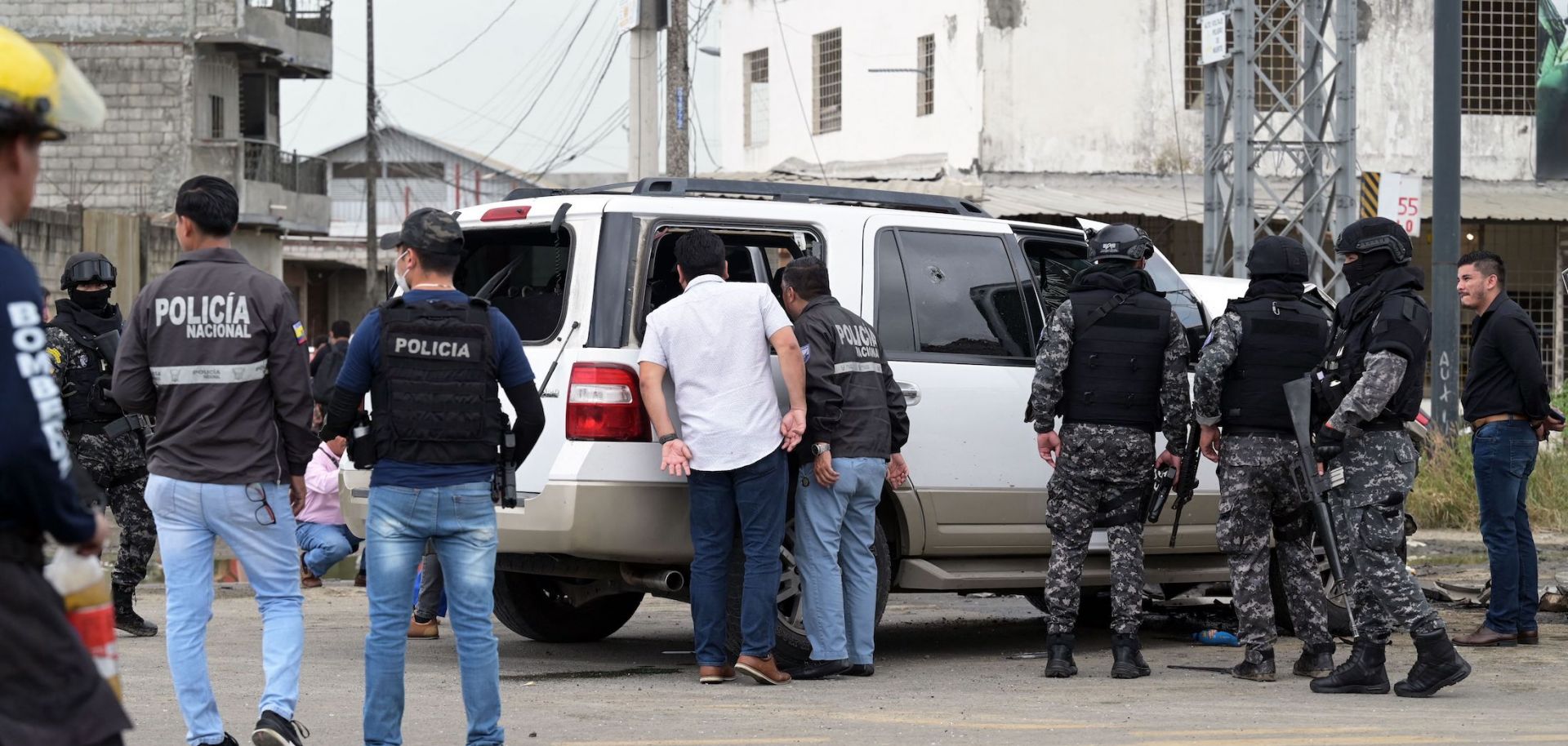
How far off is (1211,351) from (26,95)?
5536 mm

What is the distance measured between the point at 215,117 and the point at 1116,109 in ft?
72.2

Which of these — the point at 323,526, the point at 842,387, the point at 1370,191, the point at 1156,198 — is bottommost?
the point at 323,526

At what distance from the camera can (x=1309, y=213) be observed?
62.8 ft

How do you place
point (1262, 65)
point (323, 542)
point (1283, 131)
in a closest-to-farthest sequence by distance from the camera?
1. point (323, 542)
2. point (1283, 131)
3. point (1262, 65)

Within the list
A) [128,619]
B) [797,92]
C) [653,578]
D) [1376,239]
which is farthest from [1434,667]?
[797,92]

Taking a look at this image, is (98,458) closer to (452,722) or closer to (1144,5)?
(452,722)

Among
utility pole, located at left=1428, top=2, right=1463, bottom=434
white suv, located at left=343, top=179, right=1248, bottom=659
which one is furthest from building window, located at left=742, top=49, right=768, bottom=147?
white suv, located at left=343, top=179, right=1248, bottom=659

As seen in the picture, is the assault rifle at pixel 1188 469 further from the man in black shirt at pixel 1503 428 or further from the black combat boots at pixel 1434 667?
the man in black shirt at pixel 1503 428

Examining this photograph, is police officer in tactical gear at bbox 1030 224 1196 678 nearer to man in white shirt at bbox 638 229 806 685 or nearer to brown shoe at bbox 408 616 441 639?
man in white shirt at bbox 638 229 806 685

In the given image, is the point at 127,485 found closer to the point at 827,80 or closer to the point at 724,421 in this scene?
the point at 724,421

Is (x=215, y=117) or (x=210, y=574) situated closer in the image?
(x=210, y=574)

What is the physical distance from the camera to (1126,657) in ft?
25.8

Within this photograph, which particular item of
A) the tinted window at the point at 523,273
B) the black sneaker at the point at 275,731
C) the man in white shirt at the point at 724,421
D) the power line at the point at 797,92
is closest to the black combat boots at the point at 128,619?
the tinted window at the point at 523,273

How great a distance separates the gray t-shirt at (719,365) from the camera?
283 inches
